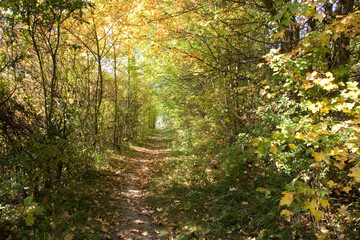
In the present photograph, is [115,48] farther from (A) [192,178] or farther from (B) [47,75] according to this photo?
(A) [192,178]

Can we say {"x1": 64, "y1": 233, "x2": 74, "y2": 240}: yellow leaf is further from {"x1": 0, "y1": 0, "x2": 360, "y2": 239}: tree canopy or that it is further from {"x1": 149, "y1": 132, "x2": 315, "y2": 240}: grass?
{"x1": 149, "y1": 132, "x2": 315, "y2": 240}: grass

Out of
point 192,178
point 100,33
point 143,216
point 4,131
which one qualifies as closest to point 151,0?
point 100,33

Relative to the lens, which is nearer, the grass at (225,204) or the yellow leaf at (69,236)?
the yellow leaf at (69,236)

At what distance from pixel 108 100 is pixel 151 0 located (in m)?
6.50

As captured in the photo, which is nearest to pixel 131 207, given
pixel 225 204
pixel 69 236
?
pixel 69 236

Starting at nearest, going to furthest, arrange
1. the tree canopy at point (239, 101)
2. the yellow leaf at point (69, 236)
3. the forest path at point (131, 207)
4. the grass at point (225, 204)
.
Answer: the tree canopy at point (239, 101)
the yellow leaf at point (69, 236)
the grass at point (225, 204)
the forest path at point (131, 207)

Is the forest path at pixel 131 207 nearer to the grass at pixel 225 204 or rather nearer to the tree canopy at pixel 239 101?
the grass at pixel 225 204

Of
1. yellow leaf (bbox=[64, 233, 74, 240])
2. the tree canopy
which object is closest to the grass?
the tree canopy

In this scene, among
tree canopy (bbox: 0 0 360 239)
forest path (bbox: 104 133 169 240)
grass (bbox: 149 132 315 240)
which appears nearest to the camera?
tree canopy (bbox: 0 0 360 239)

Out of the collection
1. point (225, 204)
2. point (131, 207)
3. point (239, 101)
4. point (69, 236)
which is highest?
point (239, 101)

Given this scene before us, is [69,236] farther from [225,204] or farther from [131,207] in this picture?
[225,204]

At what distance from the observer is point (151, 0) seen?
21.0 ft

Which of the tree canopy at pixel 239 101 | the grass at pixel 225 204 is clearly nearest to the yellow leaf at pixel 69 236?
the tree canopy at pixel 239 101

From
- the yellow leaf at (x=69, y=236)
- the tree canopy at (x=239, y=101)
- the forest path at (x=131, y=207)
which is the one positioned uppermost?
the tree canopy at (x=239, y=101)
